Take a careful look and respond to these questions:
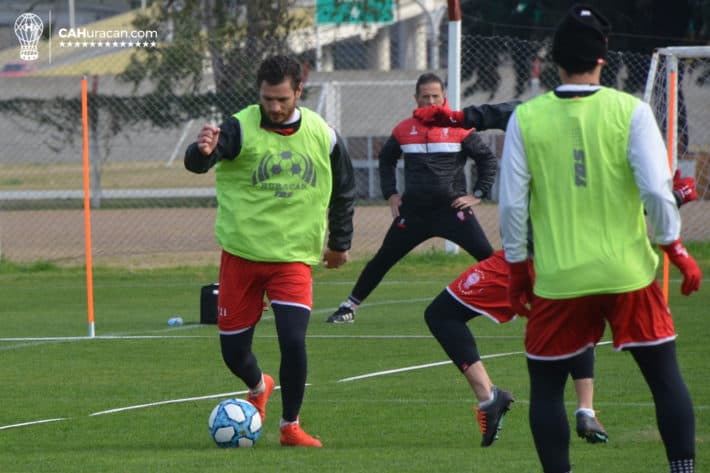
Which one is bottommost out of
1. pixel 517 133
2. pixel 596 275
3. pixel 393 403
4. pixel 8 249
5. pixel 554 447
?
pixel 8 249

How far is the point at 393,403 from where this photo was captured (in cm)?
790

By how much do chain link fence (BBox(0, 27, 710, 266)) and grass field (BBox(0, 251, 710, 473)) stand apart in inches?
217

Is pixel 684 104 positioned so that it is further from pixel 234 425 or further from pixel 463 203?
pixel 234 425

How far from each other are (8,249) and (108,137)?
2.40 meters

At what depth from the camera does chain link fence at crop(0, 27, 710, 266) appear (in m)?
19.3

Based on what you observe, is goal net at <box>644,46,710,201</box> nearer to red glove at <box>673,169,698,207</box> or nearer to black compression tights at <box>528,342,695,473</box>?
red glove at <box>673,169,698,207</box>

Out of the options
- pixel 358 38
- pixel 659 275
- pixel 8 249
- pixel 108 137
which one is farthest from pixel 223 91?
pixel 659 275

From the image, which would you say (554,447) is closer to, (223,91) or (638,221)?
(638,221)

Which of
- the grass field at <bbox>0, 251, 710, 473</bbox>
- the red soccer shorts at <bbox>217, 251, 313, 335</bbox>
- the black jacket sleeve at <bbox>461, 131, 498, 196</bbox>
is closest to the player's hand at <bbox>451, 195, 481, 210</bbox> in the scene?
the black jacket sleeve at <bbox>461, 131, 498, 196</bbox>

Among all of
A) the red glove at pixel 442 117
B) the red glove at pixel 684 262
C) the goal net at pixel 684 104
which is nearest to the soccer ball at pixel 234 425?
the red glove at pixel 442 117

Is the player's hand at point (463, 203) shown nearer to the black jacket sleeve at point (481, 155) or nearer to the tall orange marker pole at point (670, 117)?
the black jacket sleeve at point (481, 155)

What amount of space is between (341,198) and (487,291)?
3.15 ft

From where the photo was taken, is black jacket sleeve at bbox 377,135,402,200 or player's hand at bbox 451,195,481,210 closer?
player's hand at bbox 451,195,481,210

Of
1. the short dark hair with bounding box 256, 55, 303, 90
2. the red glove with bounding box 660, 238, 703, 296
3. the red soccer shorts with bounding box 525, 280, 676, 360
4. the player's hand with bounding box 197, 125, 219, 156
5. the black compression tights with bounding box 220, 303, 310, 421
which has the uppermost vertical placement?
the short dark hair with bounding box 256, 55, 303, 90
